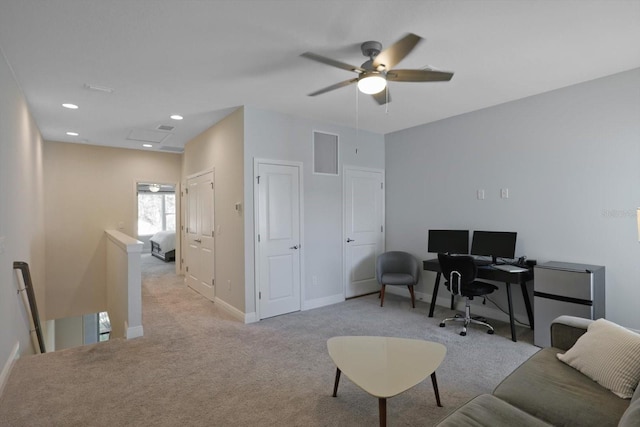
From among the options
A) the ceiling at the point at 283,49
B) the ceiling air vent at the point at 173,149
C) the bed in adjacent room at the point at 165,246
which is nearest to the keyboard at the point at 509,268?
the ceiling at the point at 283,49

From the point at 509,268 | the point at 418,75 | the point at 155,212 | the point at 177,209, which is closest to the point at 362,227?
the point at 509,268

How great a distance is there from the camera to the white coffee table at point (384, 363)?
1.91 meters

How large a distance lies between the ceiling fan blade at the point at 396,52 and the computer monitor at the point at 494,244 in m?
2.63

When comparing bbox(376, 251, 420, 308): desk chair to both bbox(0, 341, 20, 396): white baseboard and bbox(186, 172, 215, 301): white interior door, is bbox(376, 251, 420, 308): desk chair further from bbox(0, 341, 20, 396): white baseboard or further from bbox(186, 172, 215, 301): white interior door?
bbox(0, 341, 20, 396): white baseboard

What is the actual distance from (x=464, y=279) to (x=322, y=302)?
198cm

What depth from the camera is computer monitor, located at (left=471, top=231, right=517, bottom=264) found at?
12.9 ft

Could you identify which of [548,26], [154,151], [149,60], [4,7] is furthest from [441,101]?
[154,151]

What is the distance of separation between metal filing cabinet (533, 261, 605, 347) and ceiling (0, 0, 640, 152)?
192 cm

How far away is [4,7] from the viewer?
2113 millimetres

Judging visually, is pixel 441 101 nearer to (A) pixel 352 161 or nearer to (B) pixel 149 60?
(A) pixel 352 161

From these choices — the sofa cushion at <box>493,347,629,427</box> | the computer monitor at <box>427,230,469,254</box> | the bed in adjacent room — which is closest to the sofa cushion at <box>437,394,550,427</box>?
the sofa cushion at <box>493,347,629,427</box>

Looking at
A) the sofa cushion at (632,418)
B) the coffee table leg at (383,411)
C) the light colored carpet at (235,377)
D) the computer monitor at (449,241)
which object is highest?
the computer monitor at (449,241)

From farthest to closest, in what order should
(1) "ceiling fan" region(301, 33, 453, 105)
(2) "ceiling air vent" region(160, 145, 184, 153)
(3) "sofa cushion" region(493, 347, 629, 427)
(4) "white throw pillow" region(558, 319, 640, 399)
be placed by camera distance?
(2) "ceiling air vent" region(160, 145, 184, 153), (1) "ceiling fan" region(301, 33, 453, 105), (4) "white throw pillow" region(558, 319, 640, 399), (3) "sofa cushion" region(493, 347, 629, 427)

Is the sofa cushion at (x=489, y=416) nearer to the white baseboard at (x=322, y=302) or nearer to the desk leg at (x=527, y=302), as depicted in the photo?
the desk leg at (x=527, y=302)
